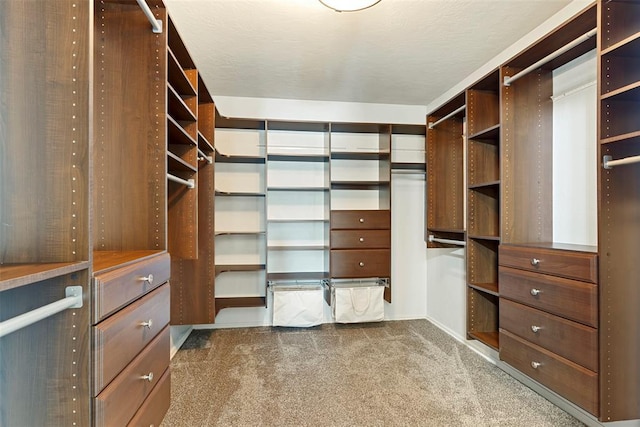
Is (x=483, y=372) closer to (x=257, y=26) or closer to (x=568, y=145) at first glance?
(x=568, y=145)

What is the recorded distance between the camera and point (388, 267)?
3.18 metres

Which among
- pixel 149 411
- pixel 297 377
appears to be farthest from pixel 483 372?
pixel 149 411

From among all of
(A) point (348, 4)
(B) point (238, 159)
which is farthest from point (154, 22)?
(B) point (238, 159)

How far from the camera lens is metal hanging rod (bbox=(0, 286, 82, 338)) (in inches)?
25.1

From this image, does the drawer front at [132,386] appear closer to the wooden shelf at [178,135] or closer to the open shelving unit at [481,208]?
the wooden shelf at [178,135]

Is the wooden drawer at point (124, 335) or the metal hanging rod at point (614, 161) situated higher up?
the metal hanging rod at point (614, 161)

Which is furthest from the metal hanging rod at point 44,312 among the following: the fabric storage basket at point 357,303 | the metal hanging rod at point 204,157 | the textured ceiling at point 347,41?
the fabric storage basket at point 357,303

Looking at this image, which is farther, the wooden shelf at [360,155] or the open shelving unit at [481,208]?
the wooden shelf at [360,155]

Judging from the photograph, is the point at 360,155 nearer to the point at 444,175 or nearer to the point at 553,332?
the point at 444,175

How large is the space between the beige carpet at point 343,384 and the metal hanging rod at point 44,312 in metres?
1.33

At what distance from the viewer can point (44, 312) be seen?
2.39 ft

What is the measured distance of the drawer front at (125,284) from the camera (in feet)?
3.01

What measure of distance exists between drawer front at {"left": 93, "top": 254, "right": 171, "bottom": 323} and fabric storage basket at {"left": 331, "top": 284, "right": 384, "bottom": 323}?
201cm

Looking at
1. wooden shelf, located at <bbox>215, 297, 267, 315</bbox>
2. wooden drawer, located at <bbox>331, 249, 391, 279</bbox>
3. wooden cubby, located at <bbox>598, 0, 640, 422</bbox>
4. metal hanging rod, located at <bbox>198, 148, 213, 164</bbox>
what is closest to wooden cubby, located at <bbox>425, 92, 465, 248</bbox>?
wooden drawer, located at <bbox>331, 249, 391, 279</bbox>
